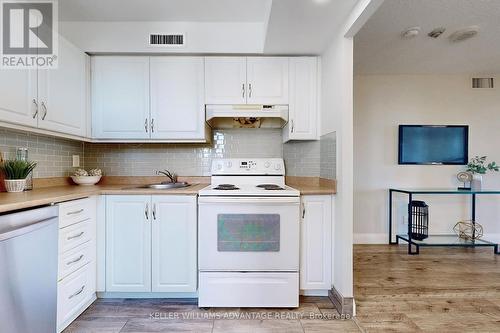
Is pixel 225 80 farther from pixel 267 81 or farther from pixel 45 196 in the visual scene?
pixel 45 196

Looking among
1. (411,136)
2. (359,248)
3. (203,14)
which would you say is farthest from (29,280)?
(411,136)

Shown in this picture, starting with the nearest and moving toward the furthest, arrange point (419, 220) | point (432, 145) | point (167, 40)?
point (167, 40) < point (419, 220) < point (432, 145)

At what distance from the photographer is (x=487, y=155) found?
3.60m

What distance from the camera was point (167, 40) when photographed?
235 cm

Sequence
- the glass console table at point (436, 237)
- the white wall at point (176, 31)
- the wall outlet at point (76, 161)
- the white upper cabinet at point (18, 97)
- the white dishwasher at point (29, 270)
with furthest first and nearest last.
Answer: the glass console table at point (436, 237) → the wall outlet at point (76, 161) → the white wall at point (176, 31) → the white upper cabinet at point (18, 97) → the white dishwasher at point (29, 270)

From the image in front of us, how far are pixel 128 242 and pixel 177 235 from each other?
39cm

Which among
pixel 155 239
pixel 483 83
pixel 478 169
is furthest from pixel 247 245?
pixel 483 83

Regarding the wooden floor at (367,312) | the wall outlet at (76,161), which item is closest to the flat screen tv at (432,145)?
the wooden floor at (367,312)

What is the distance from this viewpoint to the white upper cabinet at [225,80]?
241cm

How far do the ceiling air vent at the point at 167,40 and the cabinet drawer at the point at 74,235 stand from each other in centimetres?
162

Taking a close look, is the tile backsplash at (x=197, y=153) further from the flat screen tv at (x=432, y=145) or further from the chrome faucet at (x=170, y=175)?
the flat screen tv at (x=432, y=145)

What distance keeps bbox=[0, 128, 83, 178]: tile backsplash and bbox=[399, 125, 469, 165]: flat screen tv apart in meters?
3.91

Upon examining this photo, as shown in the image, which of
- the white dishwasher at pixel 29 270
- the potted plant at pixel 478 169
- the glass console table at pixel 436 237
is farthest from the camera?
the potted plant at pixel 478 169

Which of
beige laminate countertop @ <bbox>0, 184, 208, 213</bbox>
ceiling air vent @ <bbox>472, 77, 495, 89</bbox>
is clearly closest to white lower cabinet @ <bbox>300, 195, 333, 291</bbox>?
beige laminate countertop @ <bbox>0, 184, 208, 213</bbox>
